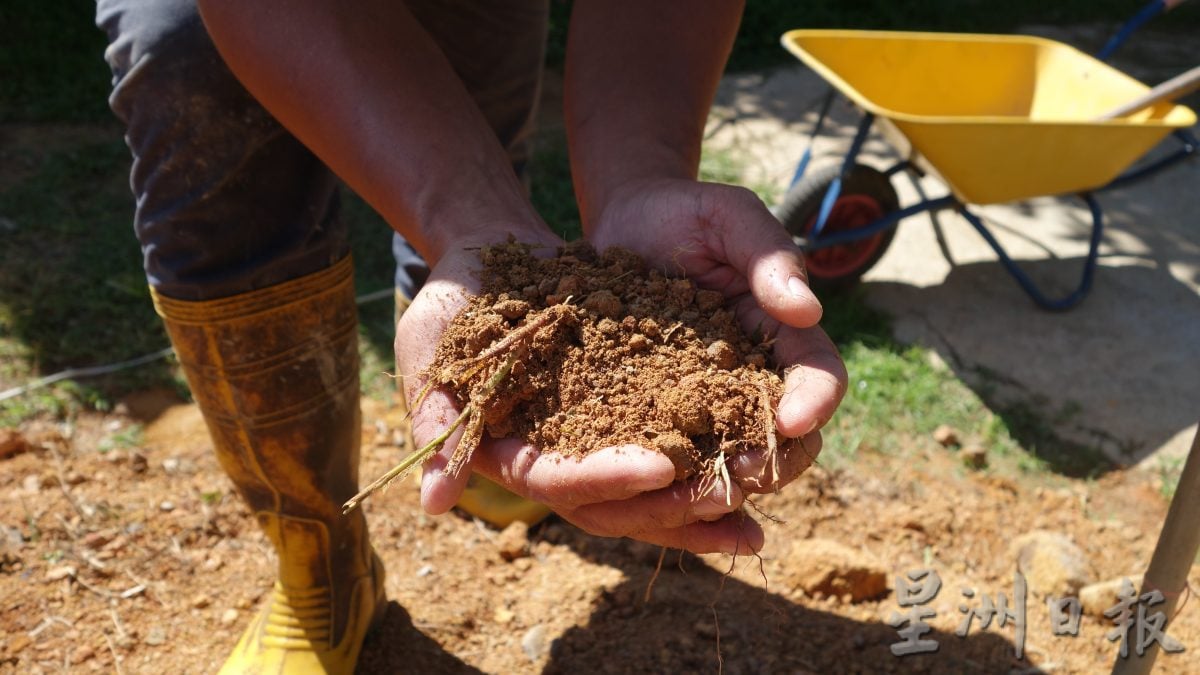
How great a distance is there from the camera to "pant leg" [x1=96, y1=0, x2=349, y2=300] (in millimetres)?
1651

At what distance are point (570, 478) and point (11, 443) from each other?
213 cm

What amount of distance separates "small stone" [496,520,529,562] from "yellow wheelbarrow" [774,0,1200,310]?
5.59ft

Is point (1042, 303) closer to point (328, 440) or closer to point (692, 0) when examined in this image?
point (692, 0)

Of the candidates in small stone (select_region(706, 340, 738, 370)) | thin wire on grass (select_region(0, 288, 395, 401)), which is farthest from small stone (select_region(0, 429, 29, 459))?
small stone (select_region(706, 340, 738, 370))

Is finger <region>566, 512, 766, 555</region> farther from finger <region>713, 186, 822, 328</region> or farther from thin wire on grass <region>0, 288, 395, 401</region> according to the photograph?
thin wire on grass <region>0, 288, 395, 401</region>

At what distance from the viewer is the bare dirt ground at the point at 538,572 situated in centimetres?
215

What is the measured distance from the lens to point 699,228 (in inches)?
62.6

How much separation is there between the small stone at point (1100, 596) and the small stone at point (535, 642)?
1323mm

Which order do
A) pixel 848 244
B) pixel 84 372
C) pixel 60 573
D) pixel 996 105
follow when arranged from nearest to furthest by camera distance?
pixel 60 573
pixel 84 372
pixel 848 244
pixel 996 105

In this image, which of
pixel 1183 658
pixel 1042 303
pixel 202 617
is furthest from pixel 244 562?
pixel 1042 303

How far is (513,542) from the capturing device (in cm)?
A: 250

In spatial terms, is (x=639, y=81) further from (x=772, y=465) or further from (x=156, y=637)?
(x=156, y=637)

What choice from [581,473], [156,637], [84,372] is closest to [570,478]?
[581,473]

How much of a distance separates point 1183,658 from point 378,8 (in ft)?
7.38
